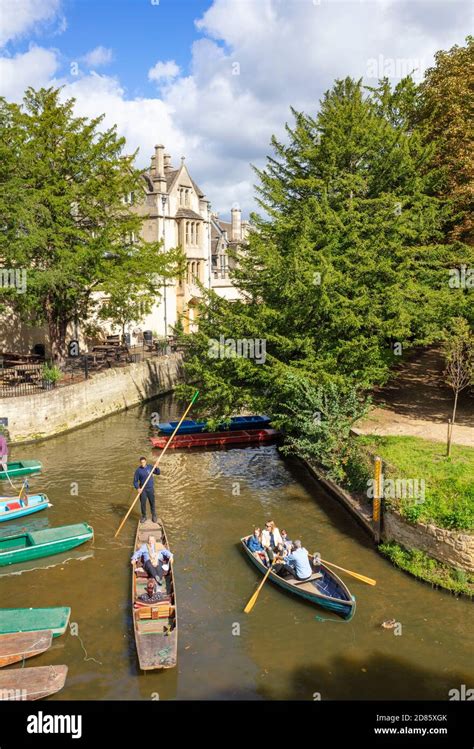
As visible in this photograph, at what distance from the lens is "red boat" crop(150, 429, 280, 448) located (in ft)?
89.4

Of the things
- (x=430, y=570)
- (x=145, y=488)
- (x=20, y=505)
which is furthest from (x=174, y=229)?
(x=430, y=570)

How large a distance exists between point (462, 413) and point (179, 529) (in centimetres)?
1305

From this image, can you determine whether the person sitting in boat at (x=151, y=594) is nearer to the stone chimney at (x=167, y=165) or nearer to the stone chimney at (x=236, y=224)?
the stone chimney at (x=167, y=165)

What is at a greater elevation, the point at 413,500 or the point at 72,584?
the point at 413,500

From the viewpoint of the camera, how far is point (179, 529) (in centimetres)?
1845

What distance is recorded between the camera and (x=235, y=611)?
1397 centimetres

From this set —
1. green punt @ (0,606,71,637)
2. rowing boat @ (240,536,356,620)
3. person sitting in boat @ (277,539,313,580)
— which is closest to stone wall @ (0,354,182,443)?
green punt @ (0,606,71,637)

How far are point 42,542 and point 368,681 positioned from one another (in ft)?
30.5

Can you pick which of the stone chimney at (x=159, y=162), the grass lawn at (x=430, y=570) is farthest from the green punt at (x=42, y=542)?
the stone chimney at (x=159, y=162)

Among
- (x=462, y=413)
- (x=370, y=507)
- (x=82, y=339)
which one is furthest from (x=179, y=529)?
(x=82, y=339)

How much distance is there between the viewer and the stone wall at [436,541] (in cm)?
1438

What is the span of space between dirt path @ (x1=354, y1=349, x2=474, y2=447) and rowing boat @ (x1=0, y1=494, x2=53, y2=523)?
11.5 m

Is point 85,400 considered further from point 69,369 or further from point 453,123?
point 453,123
